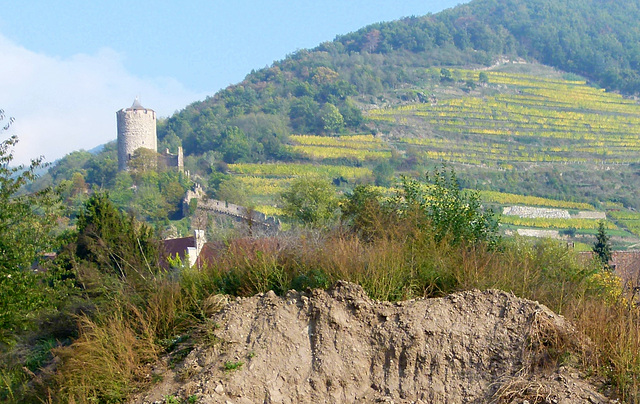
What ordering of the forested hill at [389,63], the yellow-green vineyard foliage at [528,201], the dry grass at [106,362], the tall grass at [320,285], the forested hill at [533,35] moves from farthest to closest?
the forested hill at [533,35], the forested hill at [389,63], the yellow-green vineyard foliage at [528,201], the dry grass at [106,362], the tall grass at [320,285]

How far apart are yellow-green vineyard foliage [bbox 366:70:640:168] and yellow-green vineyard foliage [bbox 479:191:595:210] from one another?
14104mm

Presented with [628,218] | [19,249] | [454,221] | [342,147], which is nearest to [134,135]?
[342,147]

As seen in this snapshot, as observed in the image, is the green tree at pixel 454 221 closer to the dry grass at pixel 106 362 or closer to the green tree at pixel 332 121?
the dry grass at pixel 106 362

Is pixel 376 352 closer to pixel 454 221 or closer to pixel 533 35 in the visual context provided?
pixel 454 221

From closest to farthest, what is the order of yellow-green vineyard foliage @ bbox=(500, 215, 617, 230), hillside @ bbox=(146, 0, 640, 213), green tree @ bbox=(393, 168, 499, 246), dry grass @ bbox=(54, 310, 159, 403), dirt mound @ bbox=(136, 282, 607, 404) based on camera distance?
dirt mound @ bbox=(136, 282, 607, 404) < dry grass @ bbox=(54, 310, 159, 403) < green tree @ bbox=(393, 168, 499, 246) < yellow-green vineyard foliage @ bbox=(500, 215, 617, 230) < hillside @ bbox=(146, 0, 640, 213)

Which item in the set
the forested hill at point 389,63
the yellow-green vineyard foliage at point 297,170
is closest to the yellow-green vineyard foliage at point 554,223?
the yellow-green vineyard foliage at point 297,170

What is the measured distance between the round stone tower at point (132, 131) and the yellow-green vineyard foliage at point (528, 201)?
48.2 m

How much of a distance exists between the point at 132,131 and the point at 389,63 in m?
68.8

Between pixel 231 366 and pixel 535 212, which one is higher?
pixel 231 366

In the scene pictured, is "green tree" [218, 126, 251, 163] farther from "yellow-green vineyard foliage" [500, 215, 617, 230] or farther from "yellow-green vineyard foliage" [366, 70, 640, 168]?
"yellow-green vineyard foliage" [500, 215, 617, 230]

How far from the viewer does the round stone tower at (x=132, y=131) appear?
97438 mm

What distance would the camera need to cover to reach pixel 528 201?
73.5 metres

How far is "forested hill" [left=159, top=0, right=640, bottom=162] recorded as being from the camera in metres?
115

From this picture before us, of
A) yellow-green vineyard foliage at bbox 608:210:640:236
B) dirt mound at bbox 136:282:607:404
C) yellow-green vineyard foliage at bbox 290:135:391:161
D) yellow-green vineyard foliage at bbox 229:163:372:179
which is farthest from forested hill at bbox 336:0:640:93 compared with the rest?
dirt mound at bbox 136:282:607:404
